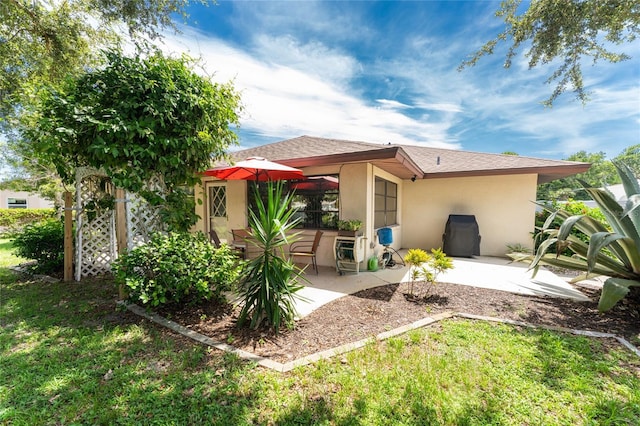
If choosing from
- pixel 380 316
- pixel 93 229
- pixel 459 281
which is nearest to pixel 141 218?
pixel 93 229

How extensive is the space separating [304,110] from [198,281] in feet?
29.4

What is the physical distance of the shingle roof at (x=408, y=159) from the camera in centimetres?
518

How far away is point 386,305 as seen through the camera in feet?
12.8

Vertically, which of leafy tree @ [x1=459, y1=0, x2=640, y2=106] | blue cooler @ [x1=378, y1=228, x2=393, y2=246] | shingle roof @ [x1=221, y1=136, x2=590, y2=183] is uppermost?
leafy tree @ [x1=459, y1=0, x2=640, y2=106]

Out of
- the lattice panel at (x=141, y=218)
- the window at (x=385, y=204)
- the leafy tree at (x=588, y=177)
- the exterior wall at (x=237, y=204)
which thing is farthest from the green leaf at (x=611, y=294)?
the leafy tree at (x=588, y=177)

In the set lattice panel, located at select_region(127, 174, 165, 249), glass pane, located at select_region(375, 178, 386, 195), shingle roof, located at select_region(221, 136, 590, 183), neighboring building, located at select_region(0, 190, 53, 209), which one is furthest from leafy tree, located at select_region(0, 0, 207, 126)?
neighboring building, located at select_region(0, 190, 53, 209)

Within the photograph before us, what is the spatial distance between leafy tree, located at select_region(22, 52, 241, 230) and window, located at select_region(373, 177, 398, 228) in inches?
177

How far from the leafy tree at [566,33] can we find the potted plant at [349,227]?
3.70 meters

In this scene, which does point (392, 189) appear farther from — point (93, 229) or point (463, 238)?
point (93, 229)

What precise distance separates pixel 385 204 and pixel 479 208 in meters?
3.42

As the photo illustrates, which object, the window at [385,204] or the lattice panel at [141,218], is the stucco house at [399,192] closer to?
the window at [385,204]

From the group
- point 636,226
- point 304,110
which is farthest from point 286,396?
point 304,110

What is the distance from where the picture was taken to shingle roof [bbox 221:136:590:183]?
17.0 ft

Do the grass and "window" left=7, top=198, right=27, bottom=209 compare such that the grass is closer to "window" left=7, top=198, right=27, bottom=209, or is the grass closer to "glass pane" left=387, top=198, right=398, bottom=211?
"glass pane" left=387, top=198, right=398, bottom=211
